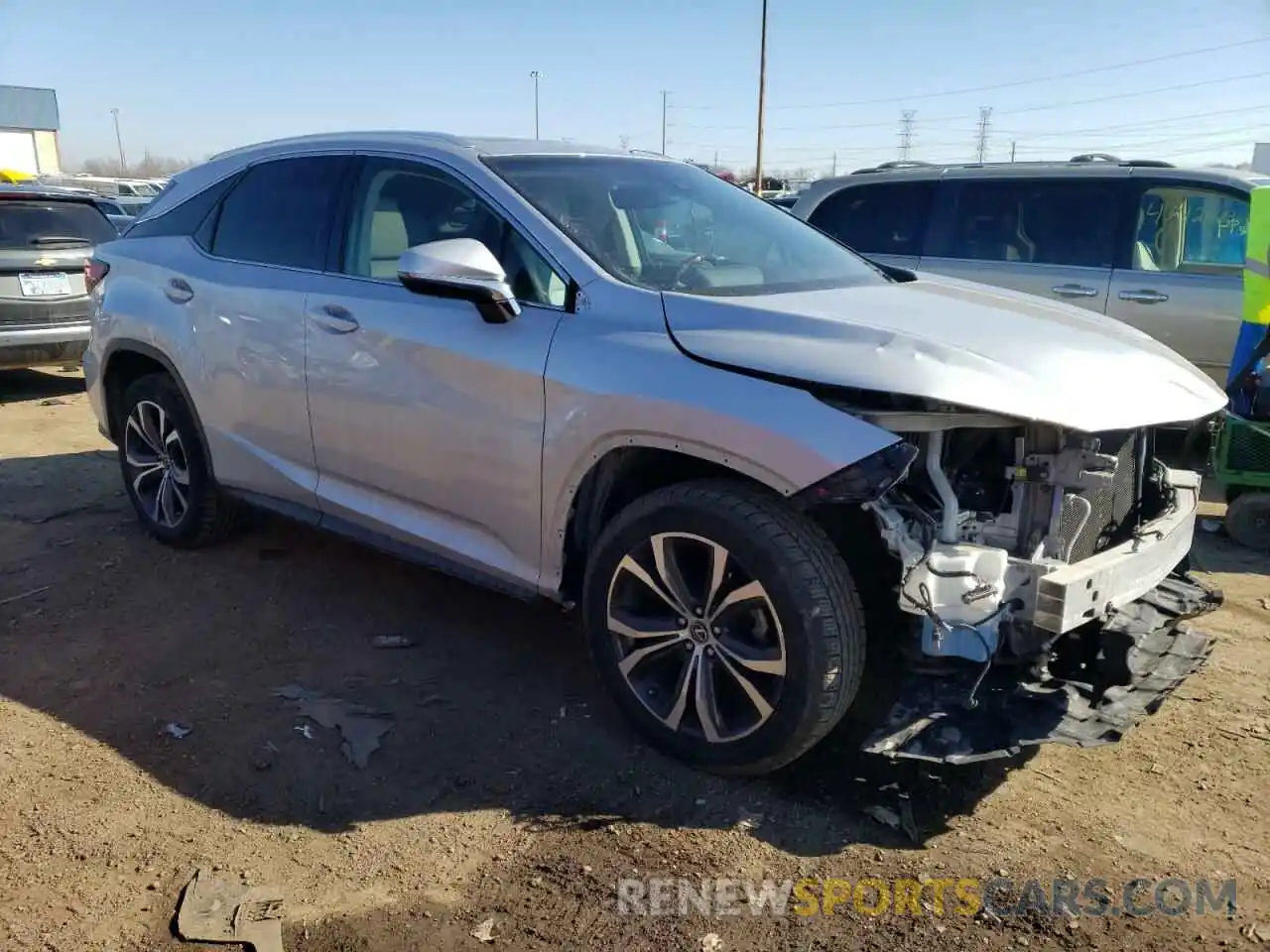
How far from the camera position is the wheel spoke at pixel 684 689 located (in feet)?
10.5

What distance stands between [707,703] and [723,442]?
0.81 m

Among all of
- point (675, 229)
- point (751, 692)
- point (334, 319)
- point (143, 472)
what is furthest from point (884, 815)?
point (143, 472)

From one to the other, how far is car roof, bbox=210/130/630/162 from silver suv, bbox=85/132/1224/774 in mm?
20

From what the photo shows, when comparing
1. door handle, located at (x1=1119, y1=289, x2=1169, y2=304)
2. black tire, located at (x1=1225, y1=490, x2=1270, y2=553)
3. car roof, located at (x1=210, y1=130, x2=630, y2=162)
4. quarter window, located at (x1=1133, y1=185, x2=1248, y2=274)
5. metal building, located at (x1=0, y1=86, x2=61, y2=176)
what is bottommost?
black tire, located at (x1=1225, y1=490, x2=1270, y2=553)

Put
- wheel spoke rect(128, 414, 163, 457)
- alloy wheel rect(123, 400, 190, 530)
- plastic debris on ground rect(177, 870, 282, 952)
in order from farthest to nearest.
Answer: wheel spoke rect(128, 414, 163, 457) < alloy wheel rect(123, 400, 190, 530) < plastic debris on ground rect(177, 870, 282, 952)

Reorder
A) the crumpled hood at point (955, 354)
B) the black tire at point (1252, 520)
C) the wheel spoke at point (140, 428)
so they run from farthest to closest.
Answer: the black tire at point (1252, 520) < the wheel spoke at point (140, 428) < the crumpled hood at point (955, 354)

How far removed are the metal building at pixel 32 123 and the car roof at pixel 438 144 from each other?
68.3 m

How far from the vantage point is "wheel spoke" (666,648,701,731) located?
3189 mm

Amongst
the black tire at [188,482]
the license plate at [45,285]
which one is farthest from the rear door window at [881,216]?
the license plate at [45,285]

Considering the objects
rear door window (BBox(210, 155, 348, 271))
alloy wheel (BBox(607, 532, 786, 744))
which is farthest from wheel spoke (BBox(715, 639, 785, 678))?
rear door window (BBox(210, 155, 348, 271))

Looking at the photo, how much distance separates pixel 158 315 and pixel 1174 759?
449 centimetres

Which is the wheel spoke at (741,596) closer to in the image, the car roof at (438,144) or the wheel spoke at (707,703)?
the wheel spoke at (707,703)

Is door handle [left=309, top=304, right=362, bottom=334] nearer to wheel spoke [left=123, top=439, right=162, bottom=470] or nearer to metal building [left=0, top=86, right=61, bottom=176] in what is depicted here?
wheel spoke [left=123, top=439, right=162, bottom=470]

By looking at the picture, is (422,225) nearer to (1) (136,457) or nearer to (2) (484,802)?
(2) (484,802)
